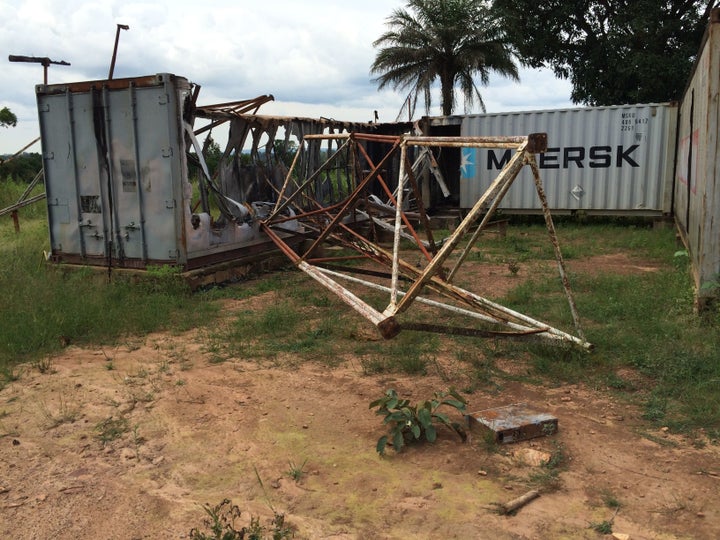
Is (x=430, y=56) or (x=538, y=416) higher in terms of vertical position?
(x=430, y=56)

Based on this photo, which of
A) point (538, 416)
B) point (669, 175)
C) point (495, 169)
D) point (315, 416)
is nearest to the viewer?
point (538, 416)

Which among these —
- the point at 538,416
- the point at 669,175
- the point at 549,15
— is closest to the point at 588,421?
the point at 538,416

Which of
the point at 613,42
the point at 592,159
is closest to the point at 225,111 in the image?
the point at 592,159

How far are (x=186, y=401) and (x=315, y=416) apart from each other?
100 cm

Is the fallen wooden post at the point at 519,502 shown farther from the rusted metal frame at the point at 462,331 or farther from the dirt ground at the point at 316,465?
the rusted metal frame at the point at 462,331

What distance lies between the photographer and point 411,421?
12.2ft

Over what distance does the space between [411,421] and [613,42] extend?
1951 centimetres

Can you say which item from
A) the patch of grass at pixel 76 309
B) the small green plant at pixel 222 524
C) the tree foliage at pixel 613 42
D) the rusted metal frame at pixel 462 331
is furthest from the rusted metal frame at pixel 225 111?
the tree foliage at pixel 613 42

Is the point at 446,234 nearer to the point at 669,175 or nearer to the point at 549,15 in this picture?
the point at 669,175

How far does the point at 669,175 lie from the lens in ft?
41.5

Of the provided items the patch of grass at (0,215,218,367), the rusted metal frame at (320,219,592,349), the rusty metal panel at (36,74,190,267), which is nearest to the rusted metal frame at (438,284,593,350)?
the rusted metal frame at (320,219,592,349)

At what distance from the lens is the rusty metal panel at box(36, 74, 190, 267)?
7555 millimetres

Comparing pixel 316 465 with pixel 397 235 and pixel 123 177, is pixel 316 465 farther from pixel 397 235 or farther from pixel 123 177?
pixel 123 177

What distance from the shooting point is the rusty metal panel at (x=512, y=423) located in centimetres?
365
